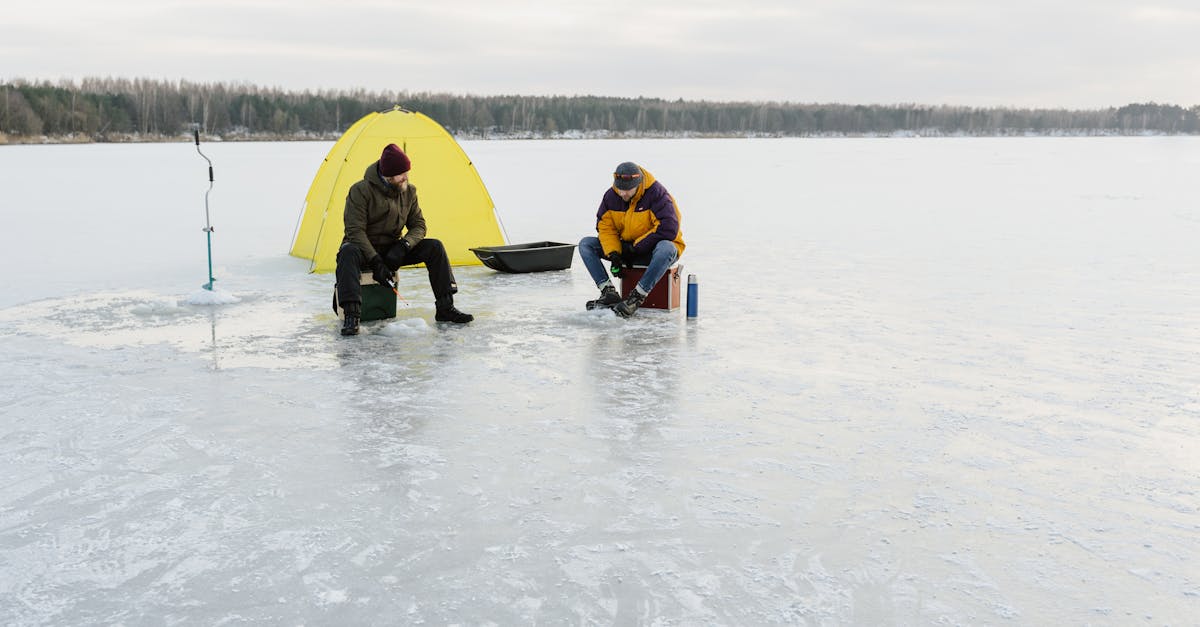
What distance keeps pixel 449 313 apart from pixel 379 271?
528mm

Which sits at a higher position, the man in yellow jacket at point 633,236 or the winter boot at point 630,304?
the man in yellow jacket at point 633,236

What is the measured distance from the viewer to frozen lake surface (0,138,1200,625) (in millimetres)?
2684

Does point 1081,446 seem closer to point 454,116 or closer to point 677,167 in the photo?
point 677,167

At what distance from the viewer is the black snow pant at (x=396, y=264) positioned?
6.10 metres

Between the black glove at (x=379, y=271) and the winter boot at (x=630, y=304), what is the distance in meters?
1.55

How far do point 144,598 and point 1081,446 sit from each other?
3.44m

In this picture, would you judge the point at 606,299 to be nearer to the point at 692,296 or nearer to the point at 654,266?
the point at 654,266

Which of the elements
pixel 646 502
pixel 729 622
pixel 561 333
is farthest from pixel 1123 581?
pixel 561 333

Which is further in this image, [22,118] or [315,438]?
[22,118]

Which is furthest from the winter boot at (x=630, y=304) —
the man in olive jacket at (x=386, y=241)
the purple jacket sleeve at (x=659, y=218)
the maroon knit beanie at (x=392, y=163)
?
the maroon knit beanie at (x=392, y=163)

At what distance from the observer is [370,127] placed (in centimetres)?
874

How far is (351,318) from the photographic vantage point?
6023 millimetres

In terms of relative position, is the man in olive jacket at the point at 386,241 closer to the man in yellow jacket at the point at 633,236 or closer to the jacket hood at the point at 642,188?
the man in yellow jacket at the point at 633,236

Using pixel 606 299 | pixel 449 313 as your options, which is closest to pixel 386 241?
pixel 449 313
